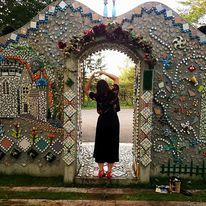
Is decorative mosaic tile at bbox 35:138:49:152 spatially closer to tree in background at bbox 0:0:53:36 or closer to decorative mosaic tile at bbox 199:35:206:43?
decorative mosaic tile at bbox 199:35:206:43

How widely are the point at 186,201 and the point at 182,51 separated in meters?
2.97

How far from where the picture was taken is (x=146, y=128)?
604 cm

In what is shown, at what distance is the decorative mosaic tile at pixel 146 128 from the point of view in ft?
19.8

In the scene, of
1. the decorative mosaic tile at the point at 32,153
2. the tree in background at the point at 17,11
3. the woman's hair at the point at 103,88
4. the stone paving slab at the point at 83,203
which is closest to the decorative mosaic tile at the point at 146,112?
the woman's hair at the point at 103,88

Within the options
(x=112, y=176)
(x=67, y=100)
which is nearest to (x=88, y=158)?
(x=112, y=176)

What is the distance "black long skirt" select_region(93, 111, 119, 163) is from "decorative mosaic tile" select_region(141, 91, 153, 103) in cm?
65

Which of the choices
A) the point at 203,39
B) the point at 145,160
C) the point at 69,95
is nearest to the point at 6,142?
the point at 69,95

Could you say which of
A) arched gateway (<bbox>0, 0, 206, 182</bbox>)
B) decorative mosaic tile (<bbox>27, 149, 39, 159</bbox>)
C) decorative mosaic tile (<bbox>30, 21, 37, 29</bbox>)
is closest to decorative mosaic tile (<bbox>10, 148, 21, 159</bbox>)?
arched gateway (<bbox>0, 0, 206, 182</bbox>)

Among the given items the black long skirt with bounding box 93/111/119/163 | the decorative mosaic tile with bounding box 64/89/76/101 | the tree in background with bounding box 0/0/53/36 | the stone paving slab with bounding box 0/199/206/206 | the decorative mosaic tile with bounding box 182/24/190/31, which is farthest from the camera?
the tree in background with bounding box 0/0/53/36

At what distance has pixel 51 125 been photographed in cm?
651

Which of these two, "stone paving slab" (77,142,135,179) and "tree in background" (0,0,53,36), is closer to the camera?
"stone paving slab" (77,142,135,179)

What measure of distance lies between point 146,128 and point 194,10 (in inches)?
559

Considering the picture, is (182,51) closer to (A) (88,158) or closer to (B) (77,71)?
(B) (77,71)

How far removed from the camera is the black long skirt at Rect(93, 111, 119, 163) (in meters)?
6.08
